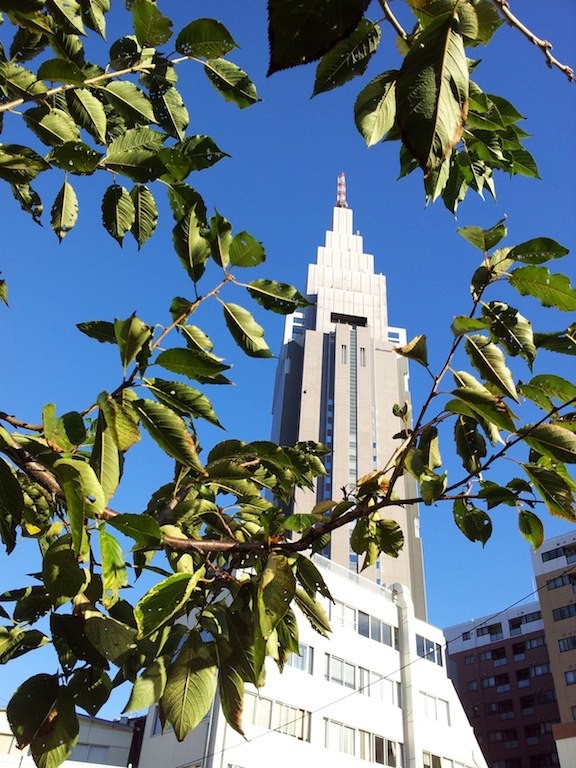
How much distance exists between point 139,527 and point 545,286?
3.53 ft

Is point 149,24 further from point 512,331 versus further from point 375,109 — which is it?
point 512,331

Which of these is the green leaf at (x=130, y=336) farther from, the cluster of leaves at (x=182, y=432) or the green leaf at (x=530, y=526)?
the green leaf at (x=530, y=526)

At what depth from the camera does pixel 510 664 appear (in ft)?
154

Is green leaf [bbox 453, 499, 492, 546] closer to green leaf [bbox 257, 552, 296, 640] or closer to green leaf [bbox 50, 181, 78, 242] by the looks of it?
green leaf [bbox 257, 552, 296, 640]

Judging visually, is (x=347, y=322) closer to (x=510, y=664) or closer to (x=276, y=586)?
(x=510, y=664)

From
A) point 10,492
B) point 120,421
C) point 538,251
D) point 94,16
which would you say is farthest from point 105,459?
point 94,16

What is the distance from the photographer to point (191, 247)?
5.20ft

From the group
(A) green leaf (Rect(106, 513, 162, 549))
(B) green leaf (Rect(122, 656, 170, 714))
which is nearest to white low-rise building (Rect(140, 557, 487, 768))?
(B) green leaf (Rect(122, 656, 170, 714))

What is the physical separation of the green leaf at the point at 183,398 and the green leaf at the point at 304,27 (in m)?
0.87

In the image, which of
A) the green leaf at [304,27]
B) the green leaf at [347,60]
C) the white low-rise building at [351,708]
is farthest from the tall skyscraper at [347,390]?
the green leaf at [304,27]

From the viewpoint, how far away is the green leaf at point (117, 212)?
6.11 feet

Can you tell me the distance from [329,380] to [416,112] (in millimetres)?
55792

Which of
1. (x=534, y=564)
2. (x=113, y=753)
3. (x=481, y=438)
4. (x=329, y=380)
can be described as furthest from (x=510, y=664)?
(x=481, y=438)

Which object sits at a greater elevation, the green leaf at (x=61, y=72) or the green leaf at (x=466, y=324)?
the green leaf at (x=61, y=72)
